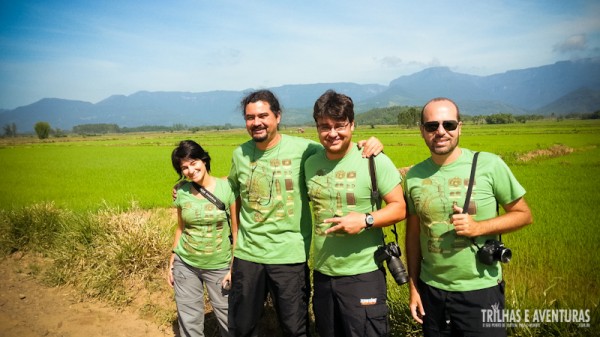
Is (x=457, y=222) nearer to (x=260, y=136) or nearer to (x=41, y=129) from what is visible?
(x=260, y=136)

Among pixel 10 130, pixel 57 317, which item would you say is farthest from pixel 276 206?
pixel 10 130

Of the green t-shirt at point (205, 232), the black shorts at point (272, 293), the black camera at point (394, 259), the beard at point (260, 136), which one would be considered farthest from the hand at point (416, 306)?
the green t-shirt at point (205, 232)

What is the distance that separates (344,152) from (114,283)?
13.4 feet

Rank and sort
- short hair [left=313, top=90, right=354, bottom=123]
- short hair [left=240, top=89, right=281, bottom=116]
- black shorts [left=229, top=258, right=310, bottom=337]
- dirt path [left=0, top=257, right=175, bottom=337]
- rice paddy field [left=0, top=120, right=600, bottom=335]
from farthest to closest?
dirt path [left=0, top=257, right=175, bottom=337], rice paddy field [left=0, top=120, right=600, bottom=335], short hair [left=240, top=89, right=281, bottom=116], black shorts [left=229, top=258, right=310, bottom=337], short hair [left=313, top=90, right=354, bottom=123]

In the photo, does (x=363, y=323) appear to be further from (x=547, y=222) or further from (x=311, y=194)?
(x=547, y=222)

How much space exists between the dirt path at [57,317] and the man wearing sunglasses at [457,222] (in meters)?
3.36

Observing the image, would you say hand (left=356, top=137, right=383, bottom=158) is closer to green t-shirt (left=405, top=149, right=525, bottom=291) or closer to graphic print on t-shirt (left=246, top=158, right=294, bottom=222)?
green t-shirt (left=405, top=149, right=525, bottom=291)

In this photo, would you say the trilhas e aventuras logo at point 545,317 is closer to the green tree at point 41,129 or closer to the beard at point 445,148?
the beard at point 445,148

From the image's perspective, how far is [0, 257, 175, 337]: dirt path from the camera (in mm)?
3848

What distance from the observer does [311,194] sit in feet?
7.49

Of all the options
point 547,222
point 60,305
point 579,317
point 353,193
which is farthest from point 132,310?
point 547,222

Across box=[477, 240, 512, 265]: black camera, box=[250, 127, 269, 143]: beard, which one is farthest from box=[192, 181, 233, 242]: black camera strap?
box=[477, 240, 512, 265]: black camera

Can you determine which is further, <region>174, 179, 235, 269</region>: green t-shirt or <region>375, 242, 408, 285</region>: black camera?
<region>174, 179, 235, 269</region>: green t-shirt

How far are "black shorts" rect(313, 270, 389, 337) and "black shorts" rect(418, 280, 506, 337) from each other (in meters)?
0.30
